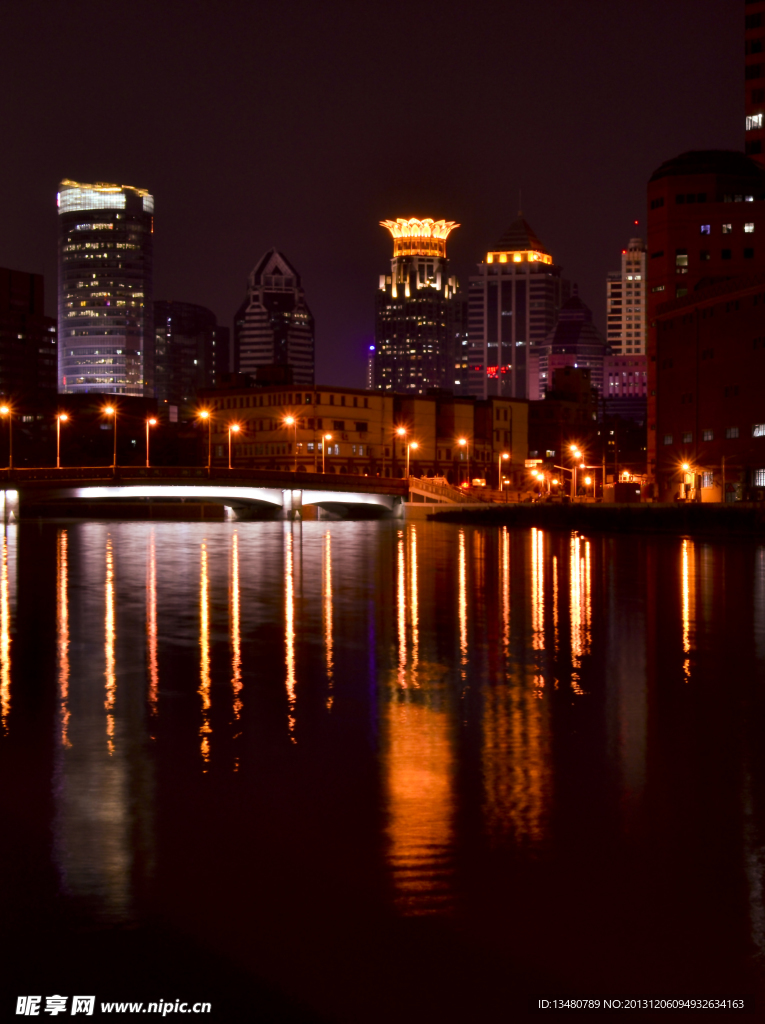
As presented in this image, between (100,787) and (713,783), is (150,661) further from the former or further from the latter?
(713,783)

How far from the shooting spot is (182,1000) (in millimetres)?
6383

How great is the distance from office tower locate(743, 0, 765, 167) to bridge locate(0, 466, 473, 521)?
72.8m

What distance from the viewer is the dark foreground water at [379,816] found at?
6.72 metres

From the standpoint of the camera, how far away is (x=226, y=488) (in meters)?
109

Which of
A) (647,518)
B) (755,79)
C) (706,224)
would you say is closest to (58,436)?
(647,518)

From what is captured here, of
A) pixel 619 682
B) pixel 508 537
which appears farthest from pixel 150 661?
pixel 508 537

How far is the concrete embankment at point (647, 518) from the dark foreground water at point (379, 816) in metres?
44.2

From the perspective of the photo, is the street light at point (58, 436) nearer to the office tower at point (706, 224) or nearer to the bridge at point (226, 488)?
the bridge at point (226, 488)

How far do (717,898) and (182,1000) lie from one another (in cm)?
369

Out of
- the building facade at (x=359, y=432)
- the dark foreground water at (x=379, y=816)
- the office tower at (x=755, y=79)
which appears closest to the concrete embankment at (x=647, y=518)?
the dark foreground water at (x=379, y=816)

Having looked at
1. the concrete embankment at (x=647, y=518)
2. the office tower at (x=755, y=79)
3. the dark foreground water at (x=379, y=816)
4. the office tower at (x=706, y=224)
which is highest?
the office tower at (x=755, y=79)

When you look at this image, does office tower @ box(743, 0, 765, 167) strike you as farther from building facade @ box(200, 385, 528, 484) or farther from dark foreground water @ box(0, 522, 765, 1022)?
dark foreground water @ box(0, 522, 765, 1022)

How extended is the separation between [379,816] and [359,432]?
161101 mm

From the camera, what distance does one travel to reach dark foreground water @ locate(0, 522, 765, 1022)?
6719 mm
